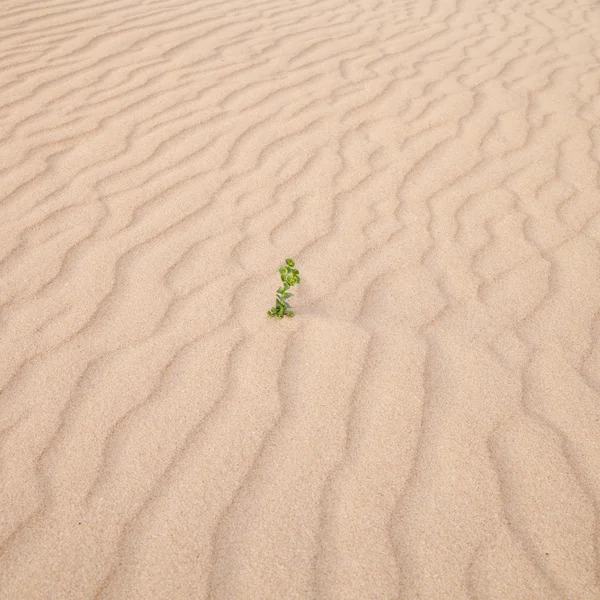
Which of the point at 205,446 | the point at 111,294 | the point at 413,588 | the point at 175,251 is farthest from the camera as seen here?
the point at 175,251

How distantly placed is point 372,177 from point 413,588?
7.15 feet

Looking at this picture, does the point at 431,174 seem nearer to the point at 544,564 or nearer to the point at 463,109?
the point at 463,109

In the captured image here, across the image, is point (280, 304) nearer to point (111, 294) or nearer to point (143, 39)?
point (111, 294)

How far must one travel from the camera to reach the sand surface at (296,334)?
5.30 feet

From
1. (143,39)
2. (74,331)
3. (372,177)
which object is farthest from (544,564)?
(143,39)

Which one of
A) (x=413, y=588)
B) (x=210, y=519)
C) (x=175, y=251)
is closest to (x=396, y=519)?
(x=413, y=588)

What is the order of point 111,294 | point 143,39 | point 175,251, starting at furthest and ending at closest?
1. point 143,39
2. point 175,251
3. point 111,294

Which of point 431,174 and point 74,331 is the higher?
point 74,331

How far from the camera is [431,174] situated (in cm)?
335

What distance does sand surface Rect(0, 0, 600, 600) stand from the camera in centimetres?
161

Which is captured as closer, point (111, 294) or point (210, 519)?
point (210, 519)

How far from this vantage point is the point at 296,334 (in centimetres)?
228

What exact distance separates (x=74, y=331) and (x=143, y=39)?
10.8 ft

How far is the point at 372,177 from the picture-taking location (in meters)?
3.30
